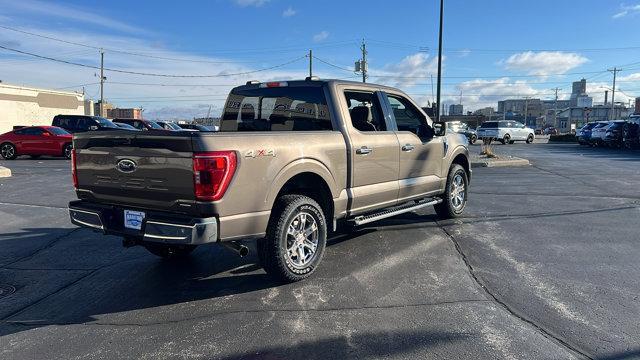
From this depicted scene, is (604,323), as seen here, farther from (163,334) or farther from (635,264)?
(163,334)

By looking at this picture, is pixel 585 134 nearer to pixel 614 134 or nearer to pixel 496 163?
pixel 614 134

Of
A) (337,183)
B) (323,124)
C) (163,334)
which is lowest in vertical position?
(163,334)

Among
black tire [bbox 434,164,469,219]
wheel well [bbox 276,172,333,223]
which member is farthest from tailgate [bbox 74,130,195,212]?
black tire [bbox 434,164,469,219]

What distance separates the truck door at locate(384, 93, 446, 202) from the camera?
21.3 feet

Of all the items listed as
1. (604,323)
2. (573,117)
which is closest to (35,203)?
(604,323)

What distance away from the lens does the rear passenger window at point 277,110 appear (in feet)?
18.7

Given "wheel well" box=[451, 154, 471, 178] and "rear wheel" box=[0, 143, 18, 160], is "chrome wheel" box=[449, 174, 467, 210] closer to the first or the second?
"wheel well" box=[451, 154, 471, 178]

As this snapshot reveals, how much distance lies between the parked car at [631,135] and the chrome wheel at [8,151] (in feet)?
103

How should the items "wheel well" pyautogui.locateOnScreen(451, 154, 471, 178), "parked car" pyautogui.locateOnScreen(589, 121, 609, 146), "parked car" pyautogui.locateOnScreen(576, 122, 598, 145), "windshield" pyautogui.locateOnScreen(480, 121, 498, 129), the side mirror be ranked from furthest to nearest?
"windshield" pyautogui.locateOnScreen(480, 121, 498, 129)
"parked car" pyautogui.locateOnScreen(576, 122, 598, 145)
"parked car" pyautogui.locateOnScreen(589, 121, 609, 146)
"wheel well" pyautogui.locateOnScreen(451, 154, 471, 178)
the side mirror

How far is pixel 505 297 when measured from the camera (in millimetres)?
4535

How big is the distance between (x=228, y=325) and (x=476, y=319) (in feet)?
6.56

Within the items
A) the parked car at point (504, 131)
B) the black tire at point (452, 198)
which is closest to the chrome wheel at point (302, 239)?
the black tire at point (452, 198)

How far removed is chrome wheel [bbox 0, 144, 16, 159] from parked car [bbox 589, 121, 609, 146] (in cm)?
3115

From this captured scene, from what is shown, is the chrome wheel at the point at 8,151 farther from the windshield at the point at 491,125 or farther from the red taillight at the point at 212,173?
the windshield at the point at 491,125
